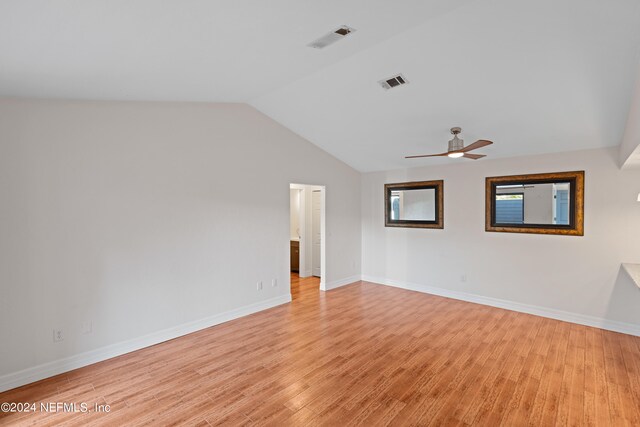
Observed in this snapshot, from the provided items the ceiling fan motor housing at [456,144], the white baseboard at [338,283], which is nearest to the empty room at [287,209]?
the ceiling fan motor housing at [456,144]

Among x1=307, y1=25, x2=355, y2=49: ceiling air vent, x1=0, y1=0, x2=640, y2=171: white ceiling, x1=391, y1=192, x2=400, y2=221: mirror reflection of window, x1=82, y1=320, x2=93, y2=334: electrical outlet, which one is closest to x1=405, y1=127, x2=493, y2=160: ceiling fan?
x1=0, y1=0, x2=640, y2=171: white ceiling

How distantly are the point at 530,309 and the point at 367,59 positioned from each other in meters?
4.46

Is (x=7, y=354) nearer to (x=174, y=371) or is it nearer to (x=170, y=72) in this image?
(x=174, y=371)

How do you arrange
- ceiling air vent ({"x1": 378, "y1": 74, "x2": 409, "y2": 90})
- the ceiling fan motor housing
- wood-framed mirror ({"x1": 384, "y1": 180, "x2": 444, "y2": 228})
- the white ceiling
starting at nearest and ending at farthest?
the white ceiling → ceiling air vent ({"x1": 378, "y1": 74, "x2": 409, "y2": 90}) → the ceiling fan motor housing → wood-framed mirror ({"x1": 384, "y1": 180, "x2": 444, "y2": 228})

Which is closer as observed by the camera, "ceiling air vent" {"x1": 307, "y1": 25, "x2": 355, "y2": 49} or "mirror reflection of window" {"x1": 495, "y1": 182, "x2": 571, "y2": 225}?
"ceiling air vent" {"x1": 307, "y1": 25, "x2": 355, "y2": 49}

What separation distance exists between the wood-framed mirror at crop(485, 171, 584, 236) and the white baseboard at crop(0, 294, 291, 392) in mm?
4300

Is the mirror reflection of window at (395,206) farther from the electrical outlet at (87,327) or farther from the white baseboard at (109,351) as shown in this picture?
the electrical outlet at (87,327)

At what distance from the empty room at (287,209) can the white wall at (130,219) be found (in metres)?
0.02

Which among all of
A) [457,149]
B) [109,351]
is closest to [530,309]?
[457,149]

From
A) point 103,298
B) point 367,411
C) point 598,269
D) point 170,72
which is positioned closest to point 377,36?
point 170,72

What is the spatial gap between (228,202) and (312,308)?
2205 millimetres

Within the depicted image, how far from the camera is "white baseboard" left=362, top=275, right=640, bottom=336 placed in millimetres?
3992

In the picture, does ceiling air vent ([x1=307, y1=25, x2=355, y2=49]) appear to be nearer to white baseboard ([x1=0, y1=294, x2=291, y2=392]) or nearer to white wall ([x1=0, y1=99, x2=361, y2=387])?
white wall ([x1=0, y1=99, x2=361, y2=387])

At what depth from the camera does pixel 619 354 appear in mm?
3393
